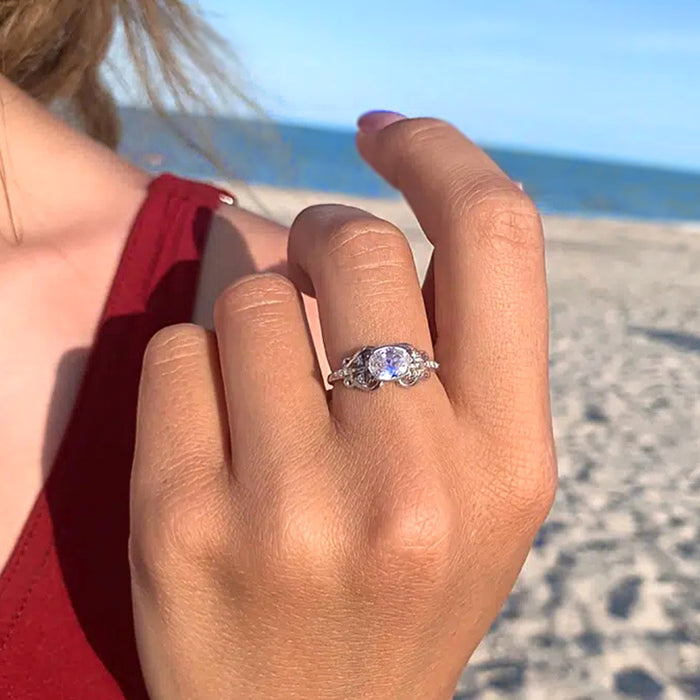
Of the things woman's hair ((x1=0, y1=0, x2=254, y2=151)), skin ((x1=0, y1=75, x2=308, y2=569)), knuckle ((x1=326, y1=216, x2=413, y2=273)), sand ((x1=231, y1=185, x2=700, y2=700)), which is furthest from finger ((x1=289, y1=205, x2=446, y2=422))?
sand ((x1=231, y1=185, x2=700, y2=700))

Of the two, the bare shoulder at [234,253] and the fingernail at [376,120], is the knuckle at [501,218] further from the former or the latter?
the bare shoulder at [234,253]

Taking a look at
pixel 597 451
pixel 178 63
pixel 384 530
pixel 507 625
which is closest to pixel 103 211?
pixel 178 63

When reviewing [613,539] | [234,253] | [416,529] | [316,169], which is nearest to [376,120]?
[234,253]

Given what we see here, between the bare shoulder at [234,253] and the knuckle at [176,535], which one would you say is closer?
the knuckle at [176,535]

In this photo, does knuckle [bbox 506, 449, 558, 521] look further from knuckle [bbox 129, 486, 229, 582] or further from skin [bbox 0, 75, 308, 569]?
skin [bbox 0, 75, 308, 569]

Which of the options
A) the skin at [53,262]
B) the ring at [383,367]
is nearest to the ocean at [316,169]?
the skin at [53,262]
